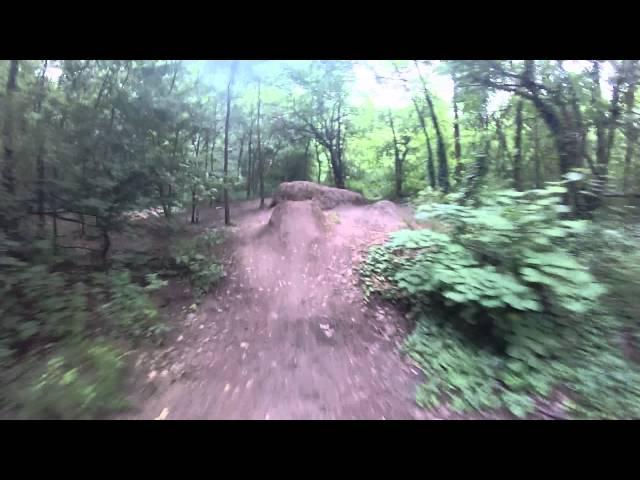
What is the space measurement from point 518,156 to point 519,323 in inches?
184

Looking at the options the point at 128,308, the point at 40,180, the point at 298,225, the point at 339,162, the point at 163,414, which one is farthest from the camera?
the point at 339,162

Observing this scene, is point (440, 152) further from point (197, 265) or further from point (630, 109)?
point (197, 265)

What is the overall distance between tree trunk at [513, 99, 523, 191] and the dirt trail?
11.1 feet

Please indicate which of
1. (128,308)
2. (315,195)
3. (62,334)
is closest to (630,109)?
(315,195)

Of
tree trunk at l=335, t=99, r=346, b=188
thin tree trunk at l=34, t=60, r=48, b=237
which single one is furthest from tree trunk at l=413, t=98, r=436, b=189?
thin tree trunk at l=34, t=60, r=48, b=237

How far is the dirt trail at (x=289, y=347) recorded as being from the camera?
354 cm

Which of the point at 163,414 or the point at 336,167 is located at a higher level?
the point at 336,167

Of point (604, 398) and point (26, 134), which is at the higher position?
point (26, 134)

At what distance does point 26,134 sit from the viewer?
441 cm

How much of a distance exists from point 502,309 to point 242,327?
13.9 feet

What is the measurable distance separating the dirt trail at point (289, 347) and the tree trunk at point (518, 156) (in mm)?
3389

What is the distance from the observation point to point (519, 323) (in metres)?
3.89
